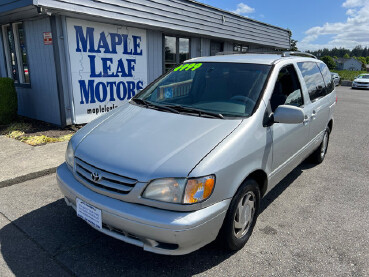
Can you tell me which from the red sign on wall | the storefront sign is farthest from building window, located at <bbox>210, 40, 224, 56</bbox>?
the red sign on wall

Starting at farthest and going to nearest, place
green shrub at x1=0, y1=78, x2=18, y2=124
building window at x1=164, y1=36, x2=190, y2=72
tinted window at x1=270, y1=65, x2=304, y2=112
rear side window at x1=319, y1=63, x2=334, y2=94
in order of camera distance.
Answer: building window at x1=164, y1=36, x2=190, y2=72 → green shrub at x1=0, y1=78, x2=18, y2=124 → rear side window at x1=319, y1=63, x2=334, y2=94 → tinted window at x1=270, y1=65, x2=304, y2=112

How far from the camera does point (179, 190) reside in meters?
2.05

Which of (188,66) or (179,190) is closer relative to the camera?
(179,190)

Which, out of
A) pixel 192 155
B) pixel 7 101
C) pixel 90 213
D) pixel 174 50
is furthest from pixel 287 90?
pixel 174 50

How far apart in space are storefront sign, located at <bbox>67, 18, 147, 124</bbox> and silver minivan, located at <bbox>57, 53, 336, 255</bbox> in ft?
12.2

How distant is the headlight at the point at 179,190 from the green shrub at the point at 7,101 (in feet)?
19.6

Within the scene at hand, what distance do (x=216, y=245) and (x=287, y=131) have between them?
4.69 feet

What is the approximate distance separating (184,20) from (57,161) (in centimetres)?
608

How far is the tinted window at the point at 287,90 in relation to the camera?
9.88 feet

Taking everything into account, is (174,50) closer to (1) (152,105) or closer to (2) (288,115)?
(1) (152,105)

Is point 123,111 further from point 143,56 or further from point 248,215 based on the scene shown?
point 143,56

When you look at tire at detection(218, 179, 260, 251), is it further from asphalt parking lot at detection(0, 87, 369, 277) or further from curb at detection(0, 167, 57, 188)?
curb at detection(0, 167, 57, 188)

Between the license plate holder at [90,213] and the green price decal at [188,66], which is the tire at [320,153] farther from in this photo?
the license plate holder at [90,213]

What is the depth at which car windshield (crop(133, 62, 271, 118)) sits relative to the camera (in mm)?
2848
